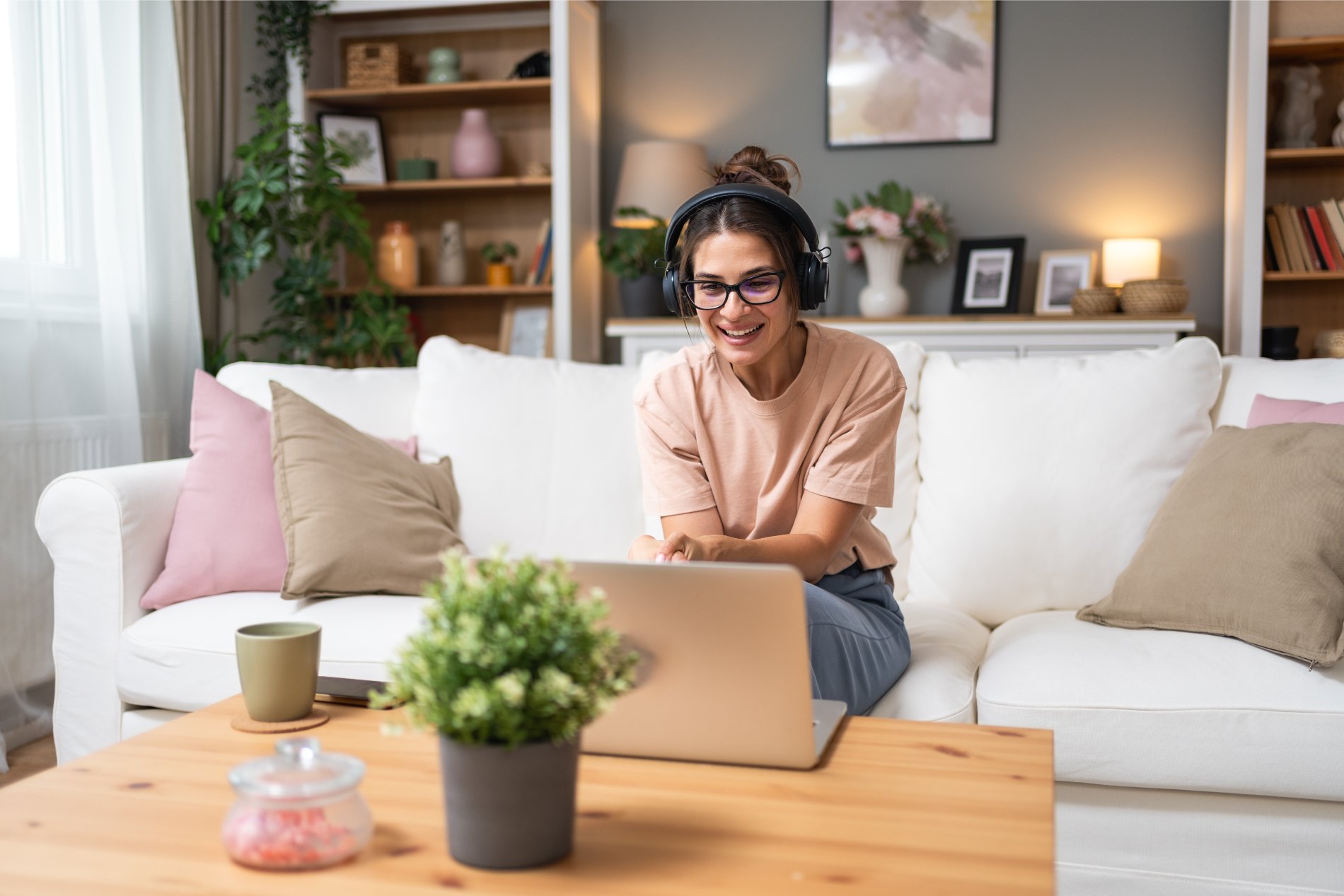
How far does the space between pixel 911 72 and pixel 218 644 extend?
309cm

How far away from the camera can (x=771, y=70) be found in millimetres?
4094

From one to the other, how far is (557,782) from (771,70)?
374 centimetres

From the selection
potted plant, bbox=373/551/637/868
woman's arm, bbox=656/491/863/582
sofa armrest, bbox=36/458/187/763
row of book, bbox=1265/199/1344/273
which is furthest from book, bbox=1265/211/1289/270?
potted plant, bbox=373/551/637/868

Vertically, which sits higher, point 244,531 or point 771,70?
point 771,70

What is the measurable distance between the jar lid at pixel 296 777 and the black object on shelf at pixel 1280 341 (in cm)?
336

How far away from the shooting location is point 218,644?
5.99ft

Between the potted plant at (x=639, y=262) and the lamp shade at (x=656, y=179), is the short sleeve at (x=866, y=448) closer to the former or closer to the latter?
the potted plant at (x=639, y=262)

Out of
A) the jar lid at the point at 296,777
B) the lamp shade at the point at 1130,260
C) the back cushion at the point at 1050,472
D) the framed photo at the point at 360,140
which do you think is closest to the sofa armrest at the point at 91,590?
the jar lid at the point at 296,777

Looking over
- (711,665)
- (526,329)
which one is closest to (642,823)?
(711,665)

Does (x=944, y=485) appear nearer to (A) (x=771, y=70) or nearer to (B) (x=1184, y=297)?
(B) (x=1184, y=297)

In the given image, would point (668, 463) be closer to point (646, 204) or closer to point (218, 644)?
point (218, 644)

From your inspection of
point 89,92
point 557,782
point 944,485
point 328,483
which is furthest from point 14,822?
point 89,92

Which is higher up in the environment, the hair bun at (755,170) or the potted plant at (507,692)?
the hair bun at (755,170)

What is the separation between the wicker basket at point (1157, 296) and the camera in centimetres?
341
